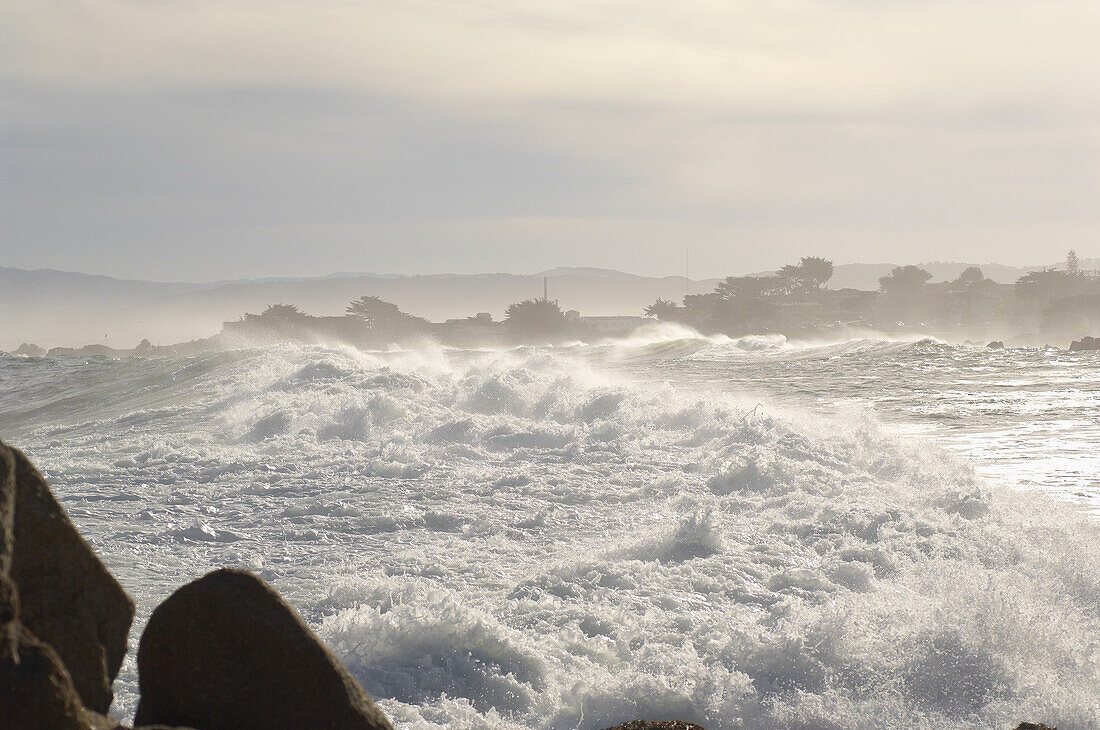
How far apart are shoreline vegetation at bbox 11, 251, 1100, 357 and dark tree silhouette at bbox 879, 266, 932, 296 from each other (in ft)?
0.38

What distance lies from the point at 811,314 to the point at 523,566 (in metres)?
85.7

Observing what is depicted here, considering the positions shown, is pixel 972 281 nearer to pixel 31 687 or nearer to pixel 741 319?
pixel 741 319

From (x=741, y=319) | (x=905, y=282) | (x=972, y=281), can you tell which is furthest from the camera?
(x=972, y=281)

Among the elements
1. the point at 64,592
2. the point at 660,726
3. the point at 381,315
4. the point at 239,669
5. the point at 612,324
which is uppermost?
the point at 64,592

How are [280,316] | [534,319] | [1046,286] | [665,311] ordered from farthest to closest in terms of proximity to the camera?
1. [665,311]
2. [1046,286]
3. [280,316]
4. [534,319]

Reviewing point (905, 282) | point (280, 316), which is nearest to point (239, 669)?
point (280, 316)

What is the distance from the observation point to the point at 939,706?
4.49 meters

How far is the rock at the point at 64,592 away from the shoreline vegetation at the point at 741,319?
75.4 metres

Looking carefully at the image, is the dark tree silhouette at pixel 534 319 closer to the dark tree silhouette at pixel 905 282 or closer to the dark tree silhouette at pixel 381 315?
the dark tree silhouette at pixel 381 315

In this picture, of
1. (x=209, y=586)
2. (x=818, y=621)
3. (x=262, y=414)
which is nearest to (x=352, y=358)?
(x=262, y=414)

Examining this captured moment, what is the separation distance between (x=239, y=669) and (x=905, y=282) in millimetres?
107880

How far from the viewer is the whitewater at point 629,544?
15.2 ft

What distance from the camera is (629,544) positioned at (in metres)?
6.96

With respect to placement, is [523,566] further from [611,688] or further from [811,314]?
[811,314]
